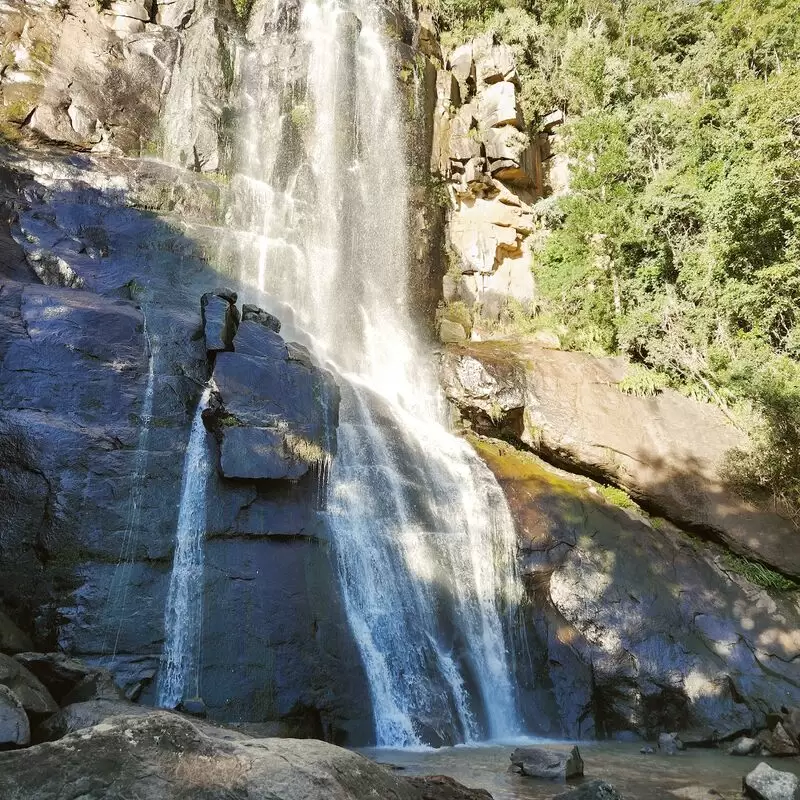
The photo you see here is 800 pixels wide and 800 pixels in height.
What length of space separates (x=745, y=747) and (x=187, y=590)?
843 centimetres

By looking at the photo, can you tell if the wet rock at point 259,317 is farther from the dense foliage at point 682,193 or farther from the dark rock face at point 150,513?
the dense foliage at point 682,193

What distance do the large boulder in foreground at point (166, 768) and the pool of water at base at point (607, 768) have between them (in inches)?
138

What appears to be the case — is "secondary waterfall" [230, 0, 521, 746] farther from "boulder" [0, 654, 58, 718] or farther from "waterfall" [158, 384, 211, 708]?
"boulder" [0, 654, 58, 718]

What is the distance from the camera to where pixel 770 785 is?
21.2ft

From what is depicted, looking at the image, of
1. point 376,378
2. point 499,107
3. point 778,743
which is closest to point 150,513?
point 376,378

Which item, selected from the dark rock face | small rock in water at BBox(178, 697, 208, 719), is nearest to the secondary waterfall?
the dark rock face

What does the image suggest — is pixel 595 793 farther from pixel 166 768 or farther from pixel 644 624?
pixel 644 624

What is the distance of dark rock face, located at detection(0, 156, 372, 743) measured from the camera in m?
8.71

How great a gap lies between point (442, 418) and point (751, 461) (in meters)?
7.07

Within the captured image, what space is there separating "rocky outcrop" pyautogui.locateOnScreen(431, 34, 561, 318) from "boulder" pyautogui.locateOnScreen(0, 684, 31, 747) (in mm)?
18049

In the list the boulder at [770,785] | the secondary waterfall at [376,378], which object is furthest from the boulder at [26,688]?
the boulder at [770,785]

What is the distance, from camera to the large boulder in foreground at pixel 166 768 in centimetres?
338

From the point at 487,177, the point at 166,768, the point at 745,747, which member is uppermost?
the point at 487,177

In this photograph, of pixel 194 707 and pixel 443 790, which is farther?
pixel 194 707
